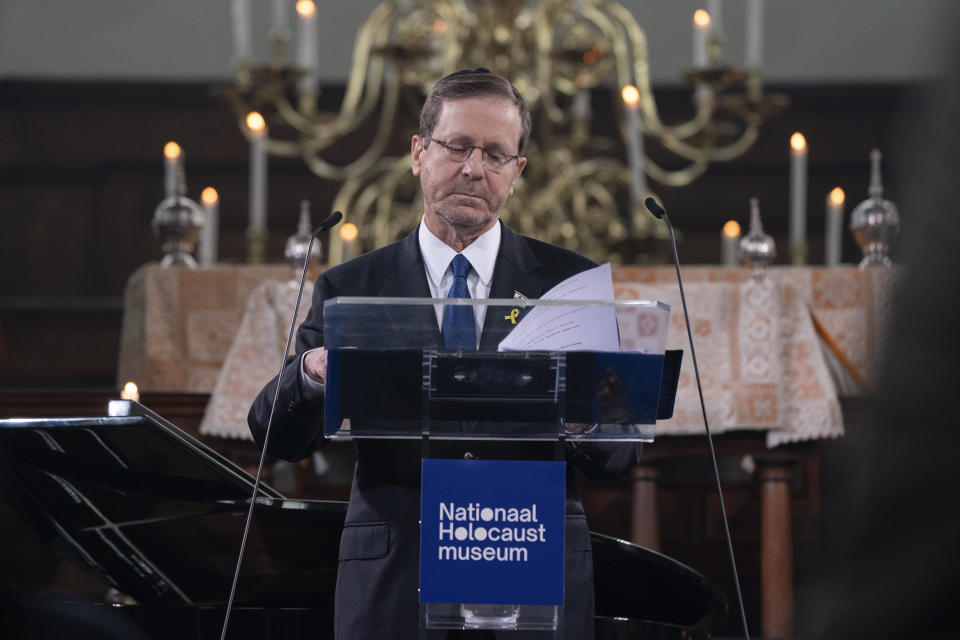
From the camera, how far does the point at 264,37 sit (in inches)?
233

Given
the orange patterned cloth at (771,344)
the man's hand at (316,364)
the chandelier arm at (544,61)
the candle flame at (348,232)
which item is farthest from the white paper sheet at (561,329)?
the chandelier arm at (544,61)

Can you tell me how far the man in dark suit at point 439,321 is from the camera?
5.77ft

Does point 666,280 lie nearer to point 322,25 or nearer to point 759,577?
point 759,577

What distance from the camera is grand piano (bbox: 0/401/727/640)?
5.89 feet

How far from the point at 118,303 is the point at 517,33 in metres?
2.20

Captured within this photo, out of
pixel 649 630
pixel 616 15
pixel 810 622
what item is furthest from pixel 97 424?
pixel 616 15

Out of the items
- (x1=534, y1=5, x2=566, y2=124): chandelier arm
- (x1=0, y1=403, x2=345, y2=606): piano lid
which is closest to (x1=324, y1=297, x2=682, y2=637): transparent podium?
(x1=0, y1=403, x2=345, y2=606): piano lid

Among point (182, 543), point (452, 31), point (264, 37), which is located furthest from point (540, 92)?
point (182, 543)

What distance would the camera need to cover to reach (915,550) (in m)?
0.45

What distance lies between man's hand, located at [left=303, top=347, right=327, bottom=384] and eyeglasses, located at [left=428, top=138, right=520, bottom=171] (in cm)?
43

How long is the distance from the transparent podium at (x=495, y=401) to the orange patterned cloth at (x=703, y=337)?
5.66 ft

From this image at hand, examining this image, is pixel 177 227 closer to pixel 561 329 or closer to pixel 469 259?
pixel 469 259

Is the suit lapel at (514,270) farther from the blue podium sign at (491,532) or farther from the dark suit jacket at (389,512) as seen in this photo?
the blue podium sign at (491,532)

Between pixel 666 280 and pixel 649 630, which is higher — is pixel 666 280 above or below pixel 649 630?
above
